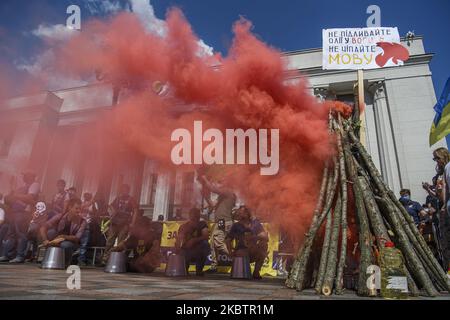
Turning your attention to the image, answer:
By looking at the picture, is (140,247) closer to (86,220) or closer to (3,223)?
(86,220)

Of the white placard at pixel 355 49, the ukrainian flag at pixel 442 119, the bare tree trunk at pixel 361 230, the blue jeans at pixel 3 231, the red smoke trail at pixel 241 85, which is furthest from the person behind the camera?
the blue jeans at pixel 3 231

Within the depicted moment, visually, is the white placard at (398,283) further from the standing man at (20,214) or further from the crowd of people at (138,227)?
the standing man at (20,214)

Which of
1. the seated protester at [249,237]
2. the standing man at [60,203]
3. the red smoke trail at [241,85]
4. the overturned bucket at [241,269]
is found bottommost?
the overturned bucket at [241,269]

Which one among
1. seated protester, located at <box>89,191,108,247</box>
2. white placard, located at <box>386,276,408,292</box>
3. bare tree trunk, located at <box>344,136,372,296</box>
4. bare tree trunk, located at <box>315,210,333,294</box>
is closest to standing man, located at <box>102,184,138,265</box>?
seated protester, located at <box>89,191,108,247</box>

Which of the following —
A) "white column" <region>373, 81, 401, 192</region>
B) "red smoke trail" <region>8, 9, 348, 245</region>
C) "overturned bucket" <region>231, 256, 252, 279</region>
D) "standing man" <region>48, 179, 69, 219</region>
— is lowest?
"overturned bucket" <region>231, 256, 252, 279</region>

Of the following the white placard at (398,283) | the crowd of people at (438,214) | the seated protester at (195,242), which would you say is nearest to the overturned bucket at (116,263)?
the seated protester at (195,242)

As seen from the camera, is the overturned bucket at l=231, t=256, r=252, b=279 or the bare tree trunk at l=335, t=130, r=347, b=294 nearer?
the bare tree trunk at l=335, t=130, r=347, b=294

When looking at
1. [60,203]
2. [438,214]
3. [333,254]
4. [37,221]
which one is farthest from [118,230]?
[438,214]

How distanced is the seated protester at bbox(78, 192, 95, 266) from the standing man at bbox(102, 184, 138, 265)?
1.36 m

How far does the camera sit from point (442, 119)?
732 centimetres

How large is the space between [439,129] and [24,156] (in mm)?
11103

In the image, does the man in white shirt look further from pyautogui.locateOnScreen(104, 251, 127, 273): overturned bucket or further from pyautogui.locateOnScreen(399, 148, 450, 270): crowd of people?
pyautogui.locateOnScreen(399, 148, 450, 270): crowd of people

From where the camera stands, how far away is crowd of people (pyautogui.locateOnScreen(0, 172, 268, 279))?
6.26 m

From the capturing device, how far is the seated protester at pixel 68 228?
649 cm
